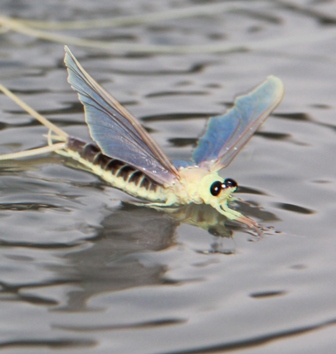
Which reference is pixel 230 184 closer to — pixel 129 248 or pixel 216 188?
pixel 216 188

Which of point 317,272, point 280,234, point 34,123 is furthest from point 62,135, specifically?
point 317,272

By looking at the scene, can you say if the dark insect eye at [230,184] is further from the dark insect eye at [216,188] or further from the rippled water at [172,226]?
the rippled water at [172,226]

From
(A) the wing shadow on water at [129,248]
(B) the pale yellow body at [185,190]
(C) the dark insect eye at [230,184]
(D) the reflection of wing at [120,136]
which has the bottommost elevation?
(A) the wing shadow on water at [129,248]

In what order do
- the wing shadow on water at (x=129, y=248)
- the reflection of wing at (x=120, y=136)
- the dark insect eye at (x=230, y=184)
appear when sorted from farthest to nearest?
the reflection of wing at (x=120, y=136) → the dark insect eye at (x=230, y=184) → the wing shadow on water at (x=129, y=248)

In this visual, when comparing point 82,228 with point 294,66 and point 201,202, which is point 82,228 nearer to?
point 201,202

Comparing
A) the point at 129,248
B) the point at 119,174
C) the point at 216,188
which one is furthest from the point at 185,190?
the point at 129,248

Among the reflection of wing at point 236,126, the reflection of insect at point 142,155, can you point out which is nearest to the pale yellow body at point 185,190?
the reflection of insect at point 142,155

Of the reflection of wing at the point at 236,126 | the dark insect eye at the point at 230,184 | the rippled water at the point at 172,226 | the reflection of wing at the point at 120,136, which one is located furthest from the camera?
the reflection of wing at the point at 236,126
